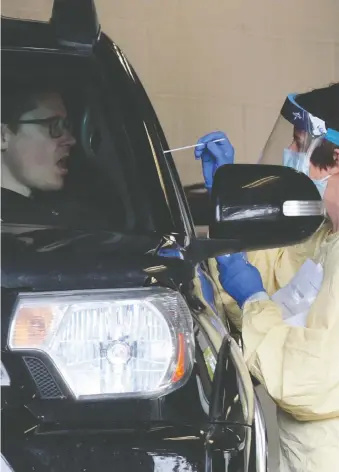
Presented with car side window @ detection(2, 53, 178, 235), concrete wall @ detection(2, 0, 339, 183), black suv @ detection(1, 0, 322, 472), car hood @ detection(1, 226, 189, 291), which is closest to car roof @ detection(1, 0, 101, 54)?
car side window @ detection(2, 53, 178, 235)

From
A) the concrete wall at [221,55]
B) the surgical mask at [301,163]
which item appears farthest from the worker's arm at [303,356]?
the concrete wall at [221,55]

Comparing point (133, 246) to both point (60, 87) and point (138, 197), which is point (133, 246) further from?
point (60, 87)

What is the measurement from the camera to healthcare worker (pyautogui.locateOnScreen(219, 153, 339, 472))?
1.58 meters

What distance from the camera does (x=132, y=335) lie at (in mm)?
957

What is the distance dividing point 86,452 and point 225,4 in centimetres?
306

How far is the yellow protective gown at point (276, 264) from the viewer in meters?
2.05

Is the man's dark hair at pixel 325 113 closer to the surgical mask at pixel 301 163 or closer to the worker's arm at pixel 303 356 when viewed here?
the surgical mask at pixel 301 163

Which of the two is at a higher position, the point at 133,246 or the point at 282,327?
the point at 133,246

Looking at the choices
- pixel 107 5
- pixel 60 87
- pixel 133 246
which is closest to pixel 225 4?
pixel 107 5

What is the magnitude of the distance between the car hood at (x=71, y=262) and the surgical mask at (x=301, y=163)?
0.94 meters

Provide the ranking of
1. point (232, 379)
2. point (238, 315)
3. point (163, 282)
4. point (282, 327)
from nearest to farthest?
point (163, 282) < point (232, 379) < point (282, 327) < point (238, 315)

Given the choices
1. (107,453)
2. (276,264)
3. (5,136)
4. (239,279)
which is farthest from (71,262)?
(276,264)

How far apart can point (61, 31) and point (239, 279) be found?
0.78 metres

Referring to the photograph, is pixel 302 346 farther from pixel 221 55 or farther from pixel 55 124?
pixel 221 55
